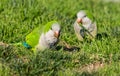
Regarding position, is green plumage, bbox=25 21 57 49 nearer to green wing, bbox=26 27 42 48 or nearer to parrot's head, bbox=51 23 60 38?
green wing, bbox=26 27 42 48

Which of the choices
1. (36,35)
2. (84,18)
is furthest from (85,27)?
(36,35)

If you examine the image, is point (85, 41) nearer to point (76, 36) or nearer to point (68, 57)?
point (76, 36)

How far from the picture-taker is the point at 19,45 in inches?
A: 336

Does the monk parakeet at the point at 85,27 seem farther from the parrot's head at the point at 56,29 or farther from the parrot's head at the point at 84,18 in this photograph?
the parrot's head at the point at 56,29

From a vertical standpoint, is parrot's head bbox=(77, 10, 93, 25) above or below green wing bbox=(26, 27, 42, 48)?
above

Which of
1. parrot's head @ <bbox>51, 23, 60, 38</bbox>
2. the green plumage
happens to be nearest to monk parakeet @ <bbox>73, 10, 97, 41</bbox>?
the green plumage

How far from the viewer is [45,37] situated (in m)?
8.23

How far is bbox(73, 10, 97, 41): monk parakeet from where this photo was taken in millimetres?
9406

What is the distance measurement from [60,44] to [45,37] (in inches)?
43.3

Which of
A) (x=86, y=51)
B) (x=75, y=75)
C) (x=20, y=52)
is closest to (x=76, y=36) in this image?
(x=86, y=51)

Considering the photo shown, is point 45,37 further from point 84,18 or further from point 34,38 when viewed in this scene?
point 84,18

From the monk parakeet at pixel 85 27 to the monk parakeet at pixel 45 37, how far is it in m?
1.24

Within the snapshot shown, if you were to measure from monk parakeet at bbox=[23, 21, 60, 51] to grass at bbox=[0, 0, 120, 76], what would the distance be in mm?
188

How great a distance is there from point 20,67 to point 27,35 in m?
1.89
